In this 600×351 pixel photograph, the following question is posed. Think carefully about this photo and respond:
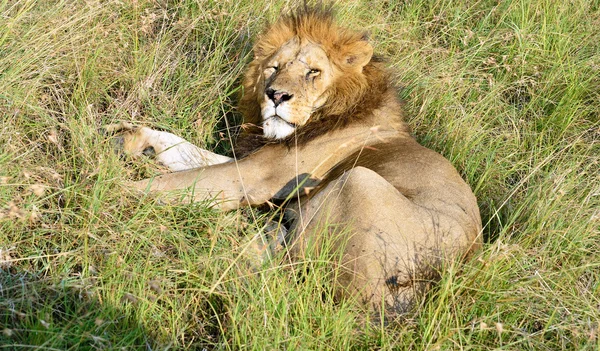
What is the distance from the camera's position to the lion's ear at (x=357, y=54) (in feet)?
15.7

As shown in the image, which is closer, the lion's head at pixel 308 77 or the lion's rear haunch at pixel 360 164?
the lion's rear haunch at pixel 360 164

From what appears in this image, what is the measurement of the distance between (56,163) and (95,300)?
3.63 ft

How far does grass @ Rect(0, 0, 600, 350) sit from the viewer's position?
3.05 m

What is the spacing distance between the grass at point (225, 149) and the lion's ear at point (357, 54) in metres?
0.64

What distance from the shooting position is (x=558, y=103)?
5258 mm

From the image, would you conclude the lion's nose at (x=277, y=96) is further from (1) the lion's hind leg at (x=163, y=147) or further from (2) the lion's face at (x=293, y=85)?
(1) the lion's hind leg at (x=163, y=147)

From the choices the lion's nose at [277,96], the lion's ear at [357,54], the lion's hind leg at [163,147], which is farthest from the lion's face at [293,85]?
the lion's hind leg at [163,147]

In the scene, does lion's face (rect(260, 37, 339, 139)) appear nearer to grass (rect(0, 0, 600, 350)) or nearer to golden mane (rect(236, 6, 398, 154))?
golden mane (rect(236, 6, 398, 154))

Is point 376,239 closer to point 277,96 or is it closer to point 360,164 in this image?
point 360,164

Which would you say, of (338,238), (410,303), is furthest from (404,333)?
(338,238)

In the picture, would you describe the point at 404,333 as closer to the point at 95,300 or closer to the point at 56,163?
the point at 95,300

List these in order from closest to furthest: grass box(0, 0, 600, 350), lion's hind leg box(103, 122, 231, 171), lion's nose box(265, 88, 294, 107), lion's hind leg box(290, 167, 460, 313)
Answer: grass box(0, 0, 600, 350), lion's hind leg box(290, 167, 460, 313), lion's nose box(265, 88, 294, 107), lion's hind leg box(103, 122, 231, 171)

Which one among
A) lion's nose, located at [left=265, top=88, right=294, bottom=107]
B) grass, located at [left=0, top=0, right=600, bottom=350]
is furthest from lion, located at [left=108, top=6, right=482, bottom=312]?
grass, located at [left=0, top=0, right=600, bottom=350]

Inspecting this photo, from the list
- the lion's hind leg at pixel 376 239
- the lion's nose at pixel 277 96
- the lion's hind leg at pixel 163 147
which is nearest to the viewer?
the lion's hind leg at pixel 376 239
